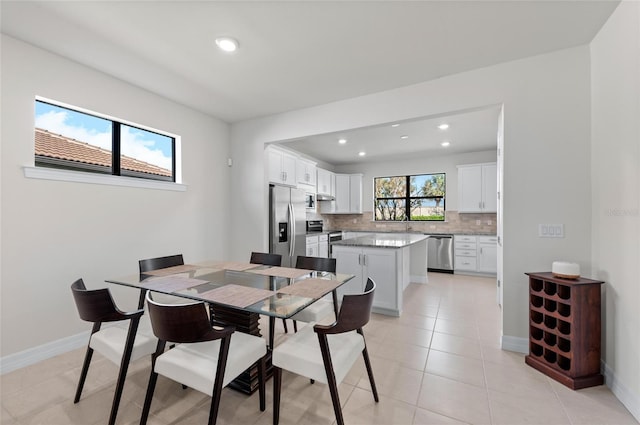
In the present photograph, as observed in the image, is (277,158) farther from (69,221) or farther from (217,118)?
(69,221)

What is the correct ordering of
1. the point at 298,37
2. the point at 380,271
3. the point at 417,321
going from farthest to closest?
the point at 380,271
the point at 417,321
the point at 298,37

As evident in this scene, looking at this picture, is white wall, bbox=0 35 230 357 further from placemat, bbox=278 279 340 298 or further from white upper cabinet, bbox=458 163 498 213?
white upper cabinet, bbox=458 163 498 213

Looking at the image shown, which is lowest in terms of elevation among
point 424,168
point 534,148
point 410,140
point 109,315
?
point 109,315

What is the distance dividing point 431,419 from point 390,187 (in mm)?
5820

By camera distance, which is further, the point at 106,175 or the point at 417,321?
the point at 417,321

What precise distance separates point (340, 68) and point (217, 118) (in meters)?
2.27

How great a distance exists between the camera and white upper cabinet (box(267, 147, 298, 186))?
14.4 ft

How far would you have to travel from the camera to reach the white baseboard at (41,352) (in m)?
2.19

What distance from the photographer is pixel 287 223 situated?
177 inches

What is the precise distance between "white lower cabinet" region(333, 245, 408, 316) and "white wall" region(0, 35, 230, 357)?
7.43 ft

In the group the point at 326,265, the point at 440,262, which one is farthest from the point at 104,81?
the point at 440,262

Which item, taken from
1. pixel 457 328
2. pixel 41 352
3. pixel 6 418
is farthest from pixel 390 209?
pixel 6 418

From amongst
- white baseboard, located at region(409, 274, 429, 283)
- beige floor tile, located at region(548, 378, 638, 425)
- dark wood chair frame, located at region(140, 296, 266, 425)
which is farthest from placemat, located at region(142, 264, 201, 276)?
white baseboard, located at region(409, 274, 429, 283)

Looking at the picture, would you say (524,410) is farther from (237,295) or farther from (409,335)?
(237,295)
